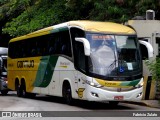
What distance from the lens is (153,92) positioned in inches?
781

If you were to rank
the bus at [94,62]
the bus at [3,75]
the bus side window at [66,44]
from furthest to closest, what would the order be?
the bus at [3,75] → the bus side window at [66,44] → the bus at [94,62]

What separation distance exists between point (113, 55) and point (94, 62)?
0.79 m

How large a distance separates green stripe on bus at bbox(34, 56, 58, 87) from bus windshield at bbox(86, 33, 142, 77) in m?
3.24

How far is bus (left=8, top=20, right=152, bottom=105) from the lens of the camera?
52.9 feet

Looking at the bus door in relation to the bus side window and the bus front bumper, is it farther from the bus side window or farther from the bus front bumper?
the bus side window

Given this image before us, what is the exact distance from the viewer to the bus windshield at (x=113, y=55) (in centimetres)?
1623

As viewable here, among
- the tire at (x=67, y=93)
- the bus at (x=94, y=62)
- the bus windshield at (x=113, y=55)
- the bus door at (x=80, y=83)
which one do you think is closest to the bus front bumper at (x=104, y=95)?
the bus at (x=94, y=62)

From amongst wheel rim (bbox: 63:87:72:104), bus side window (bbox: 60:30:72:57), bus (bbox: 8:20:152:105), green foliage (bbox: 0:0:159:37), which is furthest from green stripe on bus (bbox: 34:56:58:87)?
green foliage (bbox: 0:0:159:37)

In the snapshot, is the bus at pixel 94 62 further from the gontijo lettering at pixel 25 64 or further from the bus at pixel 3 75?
the bus at pixel 3 75

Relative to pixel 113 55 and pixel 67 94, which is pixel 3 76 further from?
pixel 113 55

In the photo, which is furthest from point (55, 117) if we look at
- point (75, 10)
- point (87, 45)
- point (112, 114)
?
point (75, 10)

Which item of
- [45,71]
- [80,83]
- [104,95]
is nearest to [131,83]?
[104,95]

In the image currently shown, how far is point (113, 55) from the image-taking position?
16438mm

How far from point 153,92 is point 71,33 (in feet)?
16.2
